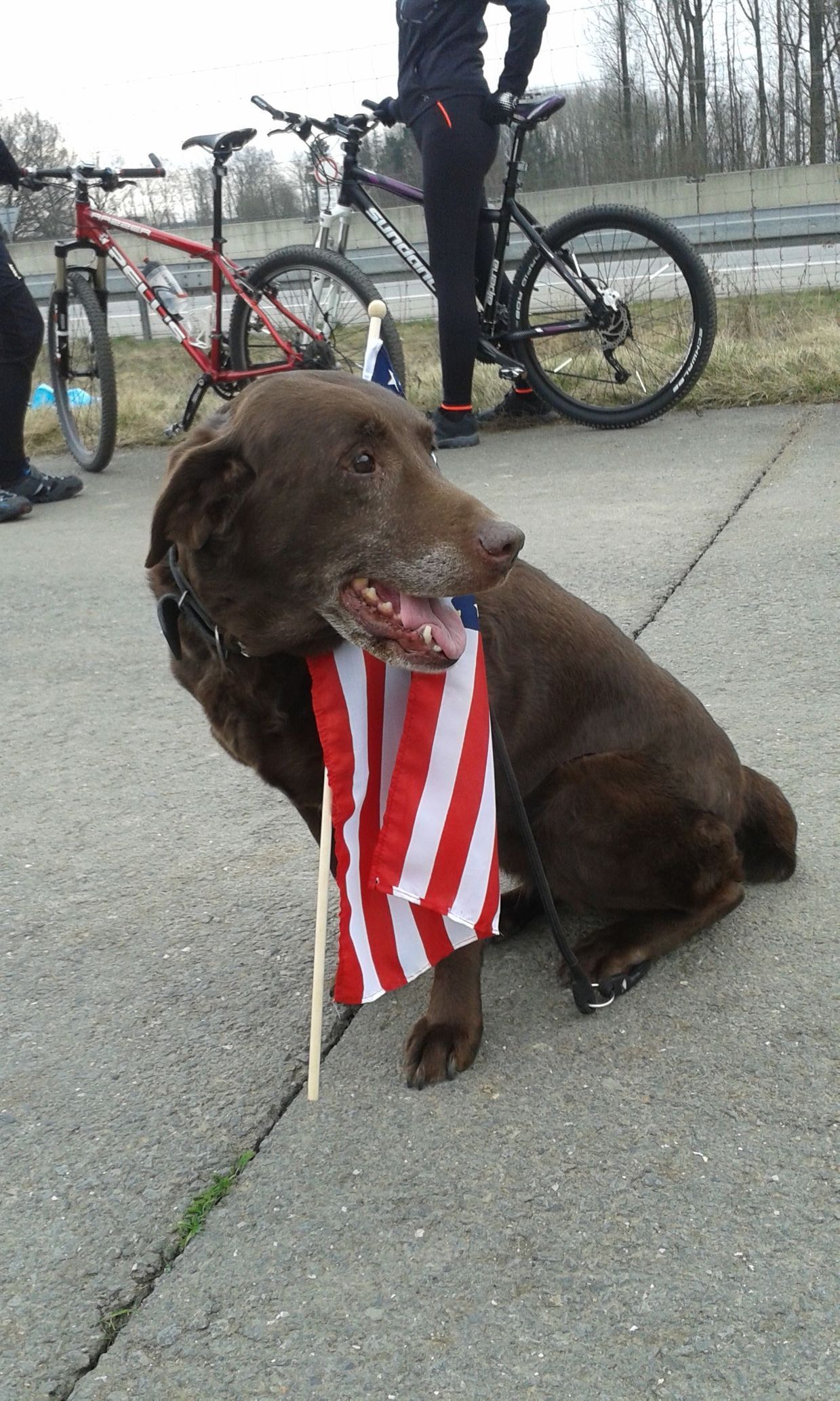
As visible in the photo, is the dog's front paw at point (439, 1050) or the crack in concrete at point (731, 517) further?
the crack in concrete at point (731, 517)

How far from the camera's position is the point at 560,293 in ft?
20.5

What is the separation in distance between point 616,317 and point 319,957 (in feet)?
16.4

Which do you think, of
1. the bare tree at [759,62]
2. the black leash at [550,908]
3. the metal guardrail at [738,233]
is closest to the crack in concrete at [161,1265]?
the black leash at [550,908]

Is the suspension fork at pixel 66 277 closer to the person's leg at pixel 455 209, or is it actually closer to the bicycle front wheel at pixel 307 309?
the bicycle front wheel at pixel 307 309

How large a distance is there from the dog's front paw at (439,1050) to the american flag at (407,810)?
0.10 metres

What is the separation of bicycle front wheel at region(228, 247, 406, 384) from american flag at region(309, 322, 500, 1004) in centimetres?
473

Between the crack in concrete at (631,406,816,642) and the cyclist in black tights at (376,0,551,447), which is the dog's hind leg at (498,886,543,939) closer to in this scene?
the crack in concrete at (631,406,816,642)

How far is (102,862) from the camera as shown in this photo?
2934 mm

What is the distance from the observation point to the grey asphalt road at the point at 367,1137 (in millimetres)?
1535

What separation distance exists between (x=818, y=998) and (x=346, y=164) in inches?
227

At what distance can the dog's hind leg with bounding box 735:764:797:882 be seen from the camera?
98.6 inches

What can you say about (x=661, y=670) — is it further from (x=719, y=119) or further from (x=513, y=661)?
(x=719, y=119)

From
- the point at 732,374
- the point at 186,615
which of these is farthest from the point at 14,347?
the point at 186,615

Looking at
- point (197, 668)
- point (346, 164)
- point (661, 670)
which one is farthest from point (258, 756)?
point (346, 164)
